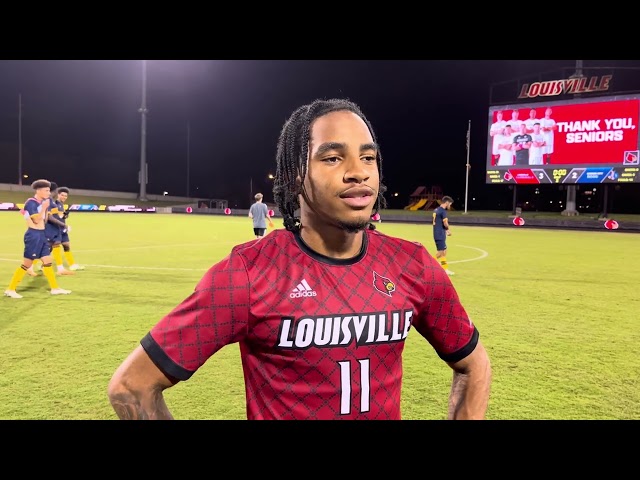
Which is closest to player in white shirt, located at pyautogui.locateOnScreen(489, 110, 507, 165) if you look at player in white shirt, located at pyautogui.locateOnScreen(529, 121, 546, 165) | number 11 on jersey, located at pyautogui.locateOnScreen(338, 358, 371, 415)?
player in white shirt, located at pyautogui.locateOnScreen(529, 121, 546, 165)

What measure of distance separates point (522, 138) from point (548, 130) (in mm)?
2127

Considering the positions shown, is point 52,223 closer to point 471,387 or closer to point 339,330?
point 339,330

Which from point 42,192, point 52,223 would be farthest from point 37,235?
point 52,223

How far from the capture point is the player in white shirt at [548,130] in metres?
42.7

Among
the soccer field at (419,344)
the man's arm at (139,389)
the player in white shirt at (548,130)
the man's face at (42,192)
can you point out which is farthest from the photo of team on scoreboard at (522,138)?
the man's arm at (139,389)

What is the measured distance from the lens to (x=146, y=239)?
21.4 meters

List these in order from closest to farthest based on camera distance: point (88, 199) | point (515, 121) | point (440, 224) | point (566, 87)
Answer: point (440, 224) < point (566, 87) < point (515, 121) < point (88, 199)

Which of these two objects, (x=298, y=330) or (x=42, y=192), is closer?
(x=298, y=330)

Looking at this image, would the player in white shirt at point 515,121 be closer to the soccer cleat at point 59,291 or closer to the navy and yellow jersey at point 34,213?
the navy and yellow jersey at point 34,213

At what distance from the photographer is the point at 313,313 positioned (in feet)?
5.70

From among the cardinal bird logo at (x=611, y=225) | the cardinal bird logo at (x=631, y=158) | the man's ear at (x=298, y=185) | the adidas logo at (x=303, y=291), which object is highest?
the cardinal bird logo at (x=631, y=158)

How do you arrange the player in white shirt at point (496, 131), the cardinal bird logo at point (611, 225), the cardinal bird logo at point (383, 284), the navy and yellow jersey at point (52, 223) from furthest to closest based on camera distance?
the player in white shirt at point (496, 131) < the cardinal bird logo at point (611, 225) < the navy and yellow jersey at point (52, 223) < the cardinal bird logo at point (383, 284)
